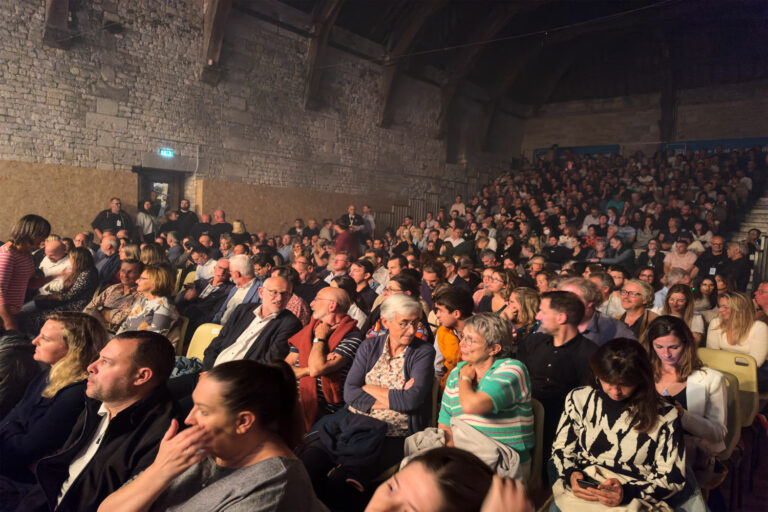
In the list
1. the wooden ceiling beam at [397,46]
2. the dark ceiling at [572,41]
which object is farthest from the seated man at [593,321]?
the wooden ceiling beam at [397,46]

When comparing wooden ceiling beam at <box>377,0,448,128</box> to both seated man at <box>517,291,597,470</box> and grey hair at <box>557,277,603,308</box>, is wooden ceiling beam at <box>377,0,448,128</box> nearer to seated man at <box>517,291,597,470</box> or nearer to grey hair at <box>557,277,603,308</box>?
grey hair at <box>557,277,603,308</box>

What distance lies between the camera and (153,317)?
3572mm

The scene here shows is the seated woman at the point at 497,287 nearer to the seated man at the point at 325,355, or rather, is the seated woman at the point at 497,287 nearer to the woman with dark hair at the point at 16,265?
the seated man at the point at 325,355

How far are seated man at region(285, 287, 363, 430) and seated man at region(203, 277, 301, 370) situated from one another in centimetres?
20

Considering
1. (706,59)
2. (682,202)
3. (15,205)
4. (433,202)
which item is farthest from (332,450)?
(706,59)

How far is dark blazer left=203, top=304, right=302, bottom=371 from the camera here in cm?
313

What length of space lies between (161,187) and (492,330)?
417 inches

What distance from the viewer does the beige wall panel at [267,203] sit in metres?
11.3

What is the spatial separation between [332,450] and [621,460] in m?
1.31

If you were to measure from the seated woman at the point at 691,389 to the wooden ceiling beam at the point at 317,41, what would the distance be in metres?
11.5

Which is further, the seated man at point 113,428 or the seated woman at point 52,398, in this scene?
the seated woman at point 52,398

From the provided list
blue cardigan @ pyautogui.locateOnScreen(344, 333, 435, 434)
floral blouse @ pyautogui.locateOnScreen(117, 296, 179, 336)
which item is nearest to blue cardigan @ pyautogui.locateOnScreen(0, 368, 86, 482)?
blue cardigan @ pyautogui.locateOnScreen(344, 333, 435, 434)

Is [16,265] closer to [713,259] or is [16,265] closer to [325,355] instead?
[325,355]

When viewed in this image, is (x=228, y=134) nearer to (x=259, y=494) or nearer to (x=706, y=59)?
(x=259, y=494)
